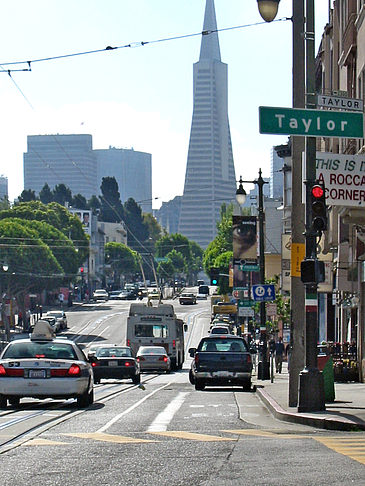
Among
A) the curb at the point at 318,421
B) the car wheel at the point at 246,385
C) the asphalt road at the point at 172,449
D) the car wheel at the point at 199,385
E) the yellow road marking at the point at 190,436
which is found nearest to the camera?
the asphalt road at the point at 172,449

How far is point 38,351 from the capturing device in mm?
20875

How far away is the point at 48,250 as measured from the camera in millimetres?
109312

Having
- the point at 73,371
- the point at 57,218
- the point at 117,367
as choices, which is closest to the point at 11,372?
the point at 73,371

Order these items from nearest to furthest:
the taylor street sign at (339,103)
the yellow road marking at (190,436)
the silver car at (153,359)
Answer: the yellow road marking at (190,436) < the taylor street sign at (339,103) < the silver car at (153,359)

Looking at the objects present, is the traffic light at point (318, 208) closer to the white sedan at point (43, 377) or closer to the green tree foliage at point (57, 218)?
the white sedan at point (43, 377)

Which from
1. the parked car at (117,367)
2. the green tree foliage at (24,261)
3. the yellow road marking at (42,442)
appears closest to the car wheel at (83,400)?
the yellow road marking at (42,442)

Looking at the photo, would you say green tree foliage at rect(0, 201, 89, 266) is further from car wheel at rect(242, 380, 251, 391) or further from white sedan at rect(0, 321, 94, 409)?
white sedan at rect(0, 321, 94, 409)

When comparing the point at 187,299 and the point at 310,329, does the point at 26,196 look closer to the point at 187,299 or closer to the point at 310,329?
the point at 187,299

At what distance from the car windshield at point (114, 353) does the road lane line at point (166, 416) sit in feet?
32.4

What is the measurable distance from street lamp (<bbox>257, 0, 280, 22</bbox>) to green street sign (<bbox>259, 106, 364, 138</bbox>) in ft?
5.53

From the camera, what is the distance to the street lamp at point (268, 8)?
18328 millimetres

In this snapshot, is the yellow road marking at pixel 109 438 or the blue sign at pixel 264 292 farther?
the blue sign at pixel 264 292

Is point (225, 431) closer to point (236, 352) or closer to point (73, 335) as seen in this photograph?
point (236, 352)

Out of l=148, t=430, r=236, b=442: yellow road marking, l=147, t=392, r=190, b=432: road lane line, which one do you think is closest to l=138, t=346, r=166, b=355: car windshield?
l=147, t=392, r=190, b=432: road lane line
